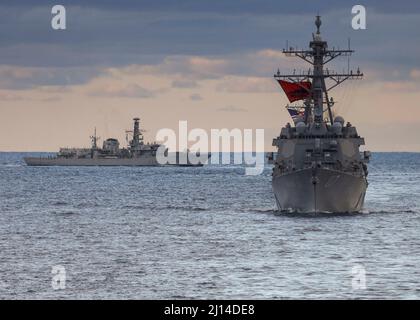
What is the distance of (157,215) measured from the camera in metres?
68.3

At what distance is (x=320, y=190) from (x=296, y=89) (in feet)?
44.3

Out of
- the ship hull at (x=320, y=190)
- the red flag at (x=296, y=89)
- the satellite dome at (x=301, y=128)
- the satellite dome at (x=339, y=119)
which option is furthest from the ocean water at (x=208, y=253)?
the red flag at (x=296, y=89)

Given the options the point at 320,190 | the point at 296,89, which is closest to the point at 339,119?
the point at 296,89

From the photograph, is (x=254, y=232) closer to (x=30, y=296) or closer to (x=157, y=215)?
(x=157, y=215)

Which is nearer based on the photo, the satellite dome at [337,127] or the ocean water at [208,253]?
the ocean water at [208,253]

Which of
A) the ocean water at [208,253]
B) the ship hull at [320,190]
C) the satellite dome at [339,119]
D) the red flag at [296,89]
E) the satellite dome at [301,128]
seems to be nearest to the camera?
the ocean water at [208,253]

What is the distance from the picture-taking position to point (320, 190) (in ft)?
202

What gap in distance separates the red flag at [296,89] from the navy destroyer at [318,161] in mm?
1262

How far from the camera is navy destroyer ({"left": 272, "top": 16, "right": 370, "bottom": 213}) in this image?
61312 millimetres

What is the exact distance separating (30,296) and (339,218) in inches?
1262

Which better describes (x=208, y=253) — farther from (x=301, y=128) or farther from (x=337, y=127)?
(x=337, y=127)

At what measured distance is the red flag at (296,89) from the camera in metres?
72.4

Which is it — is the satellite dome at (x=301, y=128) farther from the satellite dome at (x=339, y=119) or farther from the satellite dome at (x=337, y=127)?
the satellite dome at (x=339, y=119)
